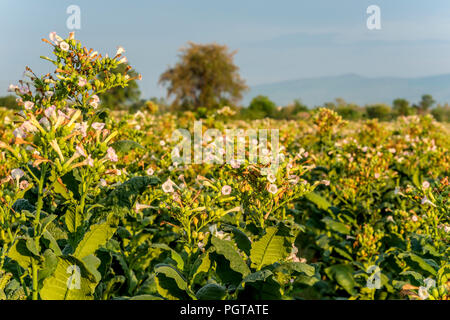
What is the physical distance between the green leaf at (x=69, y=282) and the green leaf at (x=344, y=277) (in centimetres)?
379

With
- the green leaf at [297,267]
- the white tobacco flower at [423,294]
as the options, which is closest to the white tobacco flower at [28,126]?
the green leaf at [297,267]

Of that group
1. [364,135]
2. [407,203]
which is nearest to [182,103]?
[364,135]

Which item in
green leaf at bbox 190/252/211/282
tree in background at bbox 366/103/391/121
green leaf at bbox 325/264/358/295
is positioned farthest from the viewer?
tree in background at bbox 366/103/391/121

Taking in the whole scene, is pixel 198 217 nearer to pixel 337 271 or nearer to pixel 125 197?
pixel 125 197

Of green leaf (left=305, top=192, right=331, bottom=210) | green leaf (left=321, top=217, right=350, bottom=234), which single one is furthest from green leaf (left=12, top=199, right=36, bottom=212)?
green leaf (left=321, top=217, right=350, bottom=234)

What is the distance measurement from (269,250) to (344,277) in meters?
3.13

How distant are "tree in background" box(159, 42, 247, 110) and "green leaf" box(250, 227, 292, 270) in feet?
200

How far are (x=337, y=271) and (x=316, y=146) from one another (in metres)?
3.64

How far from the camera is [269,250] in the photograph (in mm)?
2967

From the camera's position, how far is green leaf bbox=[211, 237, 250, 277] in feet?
8.95

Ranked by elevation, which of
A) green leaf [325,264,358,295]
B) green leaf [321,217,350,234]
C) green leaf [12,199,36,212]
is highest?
green leaf [12,199,36,212]

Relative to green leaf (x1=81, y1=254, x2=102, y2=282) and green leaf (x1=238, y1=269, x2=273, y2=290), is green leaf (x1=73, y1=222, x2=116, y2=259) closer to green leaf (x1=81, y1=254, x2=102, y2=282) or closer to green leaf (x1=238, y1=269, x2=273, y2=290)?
green leaf (x1=81, y1=254, x2=102, y2=282)

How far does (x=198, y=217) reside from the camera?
3201 mm

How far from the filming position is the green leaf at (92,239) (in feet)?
9.42
